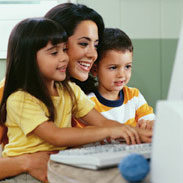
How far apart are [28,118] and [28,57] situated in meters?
0.22

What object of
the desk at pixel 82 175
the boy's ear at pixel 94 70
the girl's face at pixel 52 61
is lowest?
the boy's ear at pixel 94 70

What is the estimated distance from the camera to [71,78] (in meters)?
1.61

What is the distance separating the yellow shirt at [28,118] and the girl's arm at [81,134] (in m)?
0.05

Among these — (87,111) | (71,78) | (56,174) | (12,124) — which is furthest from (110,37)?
(56,174)

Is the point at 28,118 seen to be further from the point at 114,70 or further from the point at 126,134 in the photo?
the point at 114,70

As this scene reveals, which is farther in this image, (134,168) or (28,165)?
(28,165)

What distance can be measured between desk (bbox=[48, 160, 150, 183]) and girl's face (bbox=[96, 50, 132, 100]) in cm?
84

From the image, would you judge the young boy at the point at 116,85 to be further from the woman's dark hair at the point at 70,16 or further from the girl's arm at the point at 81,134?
the girl's arm at the point at 81,134

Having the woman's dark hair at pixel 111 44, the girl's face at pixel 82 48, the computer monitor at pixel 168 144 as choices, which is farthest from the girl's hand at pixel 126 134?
the woman's dark hair at pixel 111 44

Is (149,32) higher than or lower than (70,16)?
lower

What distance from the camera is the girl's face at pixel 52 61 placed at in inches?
47.4

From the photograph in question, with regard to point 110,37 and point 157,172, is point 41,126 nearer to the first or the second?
point 157,172

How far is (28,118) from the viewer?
3.61 feet

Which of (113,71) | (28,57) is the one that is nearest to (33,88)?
(28,57)
